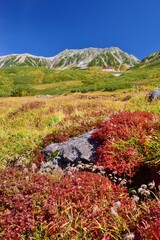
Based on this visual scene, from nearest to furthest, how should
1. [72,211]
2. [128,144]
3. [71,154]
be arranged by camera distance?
[72,211]
[128,144]
[71,154]

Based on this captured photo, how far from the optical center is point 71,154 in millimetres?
8469

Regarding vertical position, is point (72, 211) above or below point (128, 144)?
below

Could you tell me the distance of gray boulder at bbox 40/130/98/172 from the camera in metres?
8.14

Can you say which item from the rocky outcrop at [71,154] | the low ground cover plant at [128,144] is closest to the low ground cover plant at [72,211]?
the low ground cover plant at [128,144]

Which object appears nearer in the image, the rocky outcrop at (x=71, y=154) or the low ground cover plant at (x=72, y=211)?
the low ground cover plant at (x=72, y=211)

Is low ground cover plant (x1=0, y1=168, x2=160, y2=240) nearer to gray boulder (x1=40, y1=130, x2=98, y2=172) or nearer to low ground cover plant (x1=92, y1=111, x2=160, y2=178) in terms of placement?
low ground cover plant (x1=92, y1=111, x2=160, y2=178)

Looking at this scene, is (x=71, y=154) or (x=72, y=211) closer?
(x=72, y=211)

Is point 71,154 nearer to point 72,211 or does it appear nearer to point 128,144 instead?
point 128,144

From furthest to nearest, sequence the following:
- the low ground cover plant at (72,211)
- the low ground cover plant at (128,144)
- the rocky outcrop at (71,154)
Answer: the rocky outcrop at (71,154), the low ground cover plant at (128,144), the low ground cover plant at (72,211)

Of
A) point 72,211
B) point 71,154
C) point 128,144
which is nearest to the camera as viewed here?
point 72,211

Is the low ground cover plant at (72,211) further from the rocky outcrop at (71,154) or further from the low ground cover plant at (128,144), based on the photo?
the rocky outcrop at (71,154)

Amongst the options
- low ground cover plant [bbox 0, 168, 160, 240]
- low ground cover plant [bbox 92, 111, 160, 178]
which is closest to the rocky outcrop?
low ground cover plant [bbox 92, 111, 160, 178]

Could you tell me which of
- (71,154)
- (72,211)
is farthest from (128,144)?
(72,211)

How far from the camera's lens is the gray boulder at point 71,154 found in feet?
26.7
